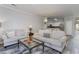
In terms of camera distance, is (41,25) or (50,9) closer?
(50,9)

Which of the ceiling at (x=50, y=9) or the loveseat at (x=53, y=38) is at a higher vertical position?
the ceiling at (x=50, y=9)

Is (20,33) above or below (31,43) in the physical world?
above

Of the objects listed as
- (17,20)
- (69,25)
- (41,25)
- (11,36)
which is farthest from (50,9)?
(11,36)

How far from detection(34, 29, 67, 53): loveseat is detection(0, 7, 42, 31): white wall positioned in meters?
0.17

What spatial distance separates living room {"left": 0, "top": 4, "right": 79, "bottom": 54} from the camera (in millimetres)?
1782

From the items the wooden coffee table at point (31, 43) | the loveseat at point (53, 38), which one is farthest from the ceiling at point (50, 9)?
the wooden coffee table at point (31, 43)

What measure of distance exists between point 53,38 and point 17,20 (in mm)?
841

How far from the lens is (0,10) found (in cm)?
174

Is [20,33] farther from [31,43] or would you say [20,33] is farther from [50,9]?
[50,9]

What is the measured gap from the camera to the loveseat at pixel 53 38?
1.87 metres

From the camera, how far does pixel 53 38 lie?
1.89 m

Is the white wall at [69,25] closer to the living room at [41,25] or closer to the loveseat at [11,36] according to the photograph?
the living room at [41,25]

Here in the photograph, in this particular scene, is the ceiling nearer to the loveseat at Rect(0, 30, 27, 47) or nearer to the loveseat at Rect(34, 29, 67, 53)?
the loveseat at Rect(34, 29, 67, 53)
